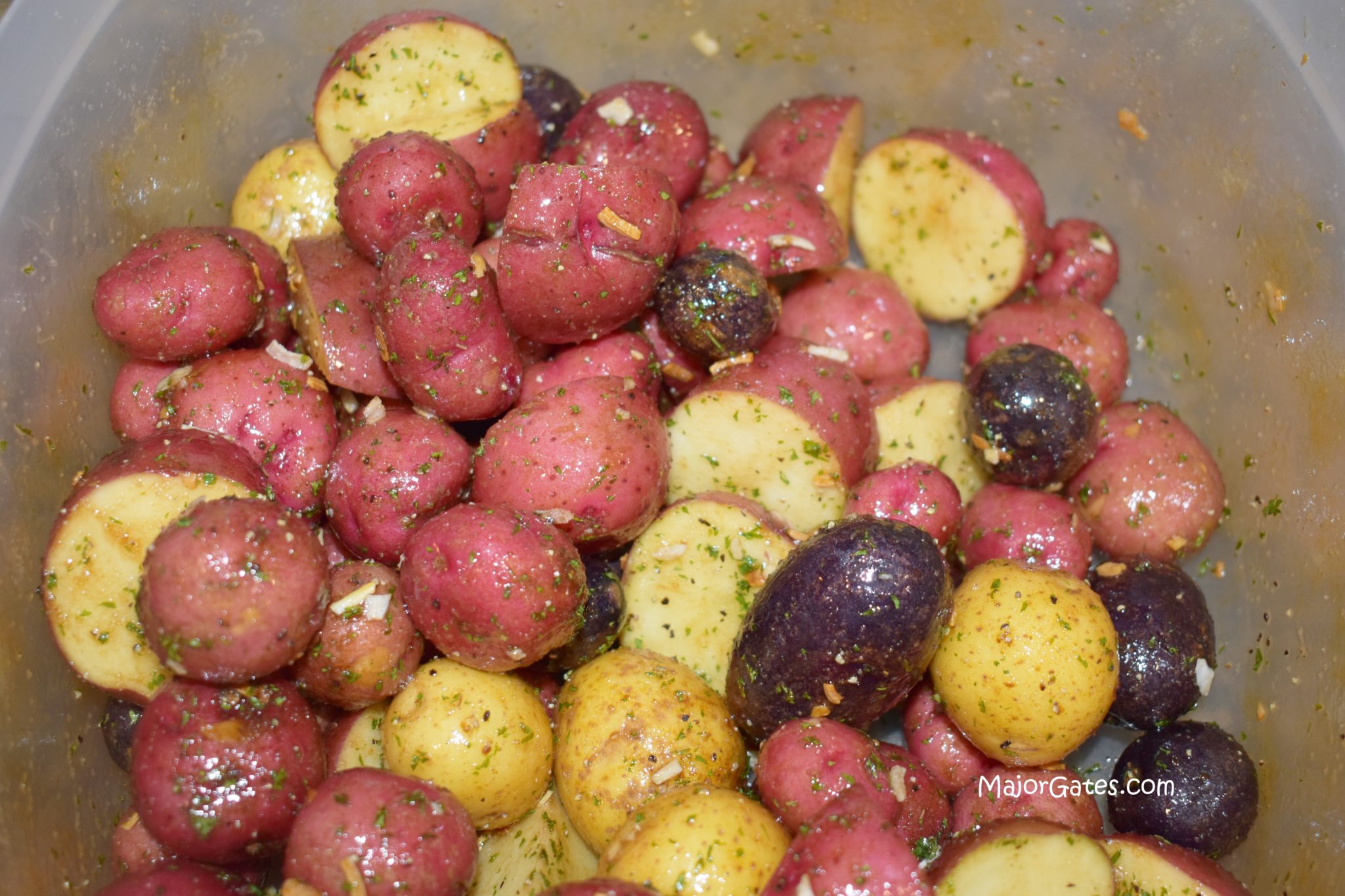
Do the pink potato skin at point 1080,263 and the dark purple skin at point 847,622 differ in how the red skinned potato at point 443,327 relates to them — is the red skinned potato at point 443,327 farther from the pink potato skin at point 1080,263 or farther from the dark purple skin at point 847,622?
the pink potato skin at point 1080,263

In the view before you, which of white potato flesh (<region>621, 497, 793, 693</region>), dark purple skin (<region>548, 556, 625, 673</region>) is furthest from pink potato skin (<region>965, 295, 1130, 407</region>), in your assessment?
dark purple skin (<region>548, 556, 625, 673</region>)

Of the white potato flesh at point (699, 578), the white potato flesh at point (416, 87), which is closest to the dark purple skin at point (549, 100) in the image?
the white potato flesh at point (416, 87)

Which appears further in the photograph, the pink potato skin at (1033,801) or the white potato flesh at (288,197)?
the white potato flesh at (288,197)

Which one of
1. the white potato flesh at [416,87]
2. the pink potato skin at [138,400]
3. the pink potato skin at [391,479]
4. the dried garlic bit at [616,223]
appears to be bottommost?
the pink potato skin at [391,479]

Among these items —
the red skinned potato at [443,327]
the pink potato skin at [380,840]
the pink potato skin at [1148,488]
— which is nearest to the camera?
the pink potato skin at [380,840]

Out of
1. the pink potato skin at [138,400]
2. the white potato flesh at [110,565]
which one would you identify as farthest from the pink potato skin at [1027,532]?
the pink potato skin at [138,400]

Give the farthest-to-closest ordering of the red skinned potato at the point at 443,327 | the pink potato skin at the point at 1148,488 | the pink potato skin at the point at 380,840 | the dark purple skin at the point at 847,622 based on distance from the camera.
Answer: the pink potato skin at the point at 1148,488 → the red skinned potato at the point at 443,327 → the dark purple skin at the point at 847,622 → the pink potato skin at the point at 380,840

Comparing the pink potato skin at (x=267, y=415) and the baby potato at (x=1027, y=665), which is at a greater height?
the pink potato skin at (x=267, y=415)
